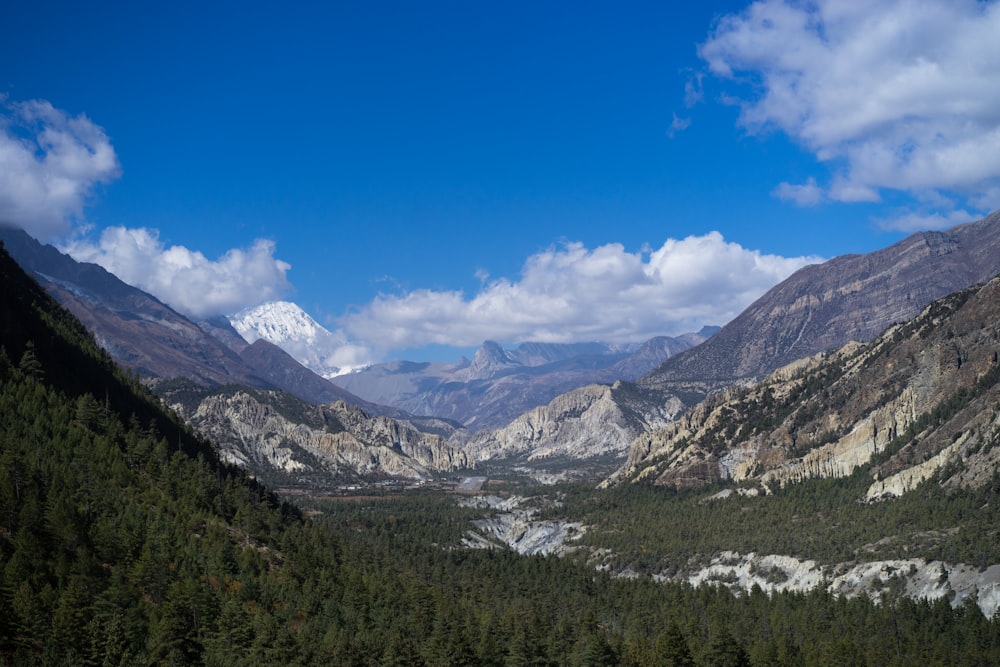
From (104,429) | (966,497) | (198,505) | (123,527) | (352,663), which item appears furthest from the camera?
(966,497)

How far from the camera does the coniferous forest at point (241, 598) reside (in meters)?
92.1

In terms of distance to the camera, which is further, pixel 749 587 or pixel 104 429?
pixel 749 587

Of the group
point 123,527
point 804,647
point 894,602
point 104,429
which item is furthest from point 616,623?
point 104,429

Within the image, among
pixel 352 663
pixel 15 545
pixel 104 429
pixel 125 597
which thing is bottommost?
pixel 352 663

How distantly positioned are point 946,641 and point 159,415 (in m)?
169

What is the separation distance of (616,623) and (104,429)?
100522 mm

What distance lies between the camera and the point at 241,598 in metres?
108

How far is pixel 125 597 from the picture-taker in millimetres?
94750

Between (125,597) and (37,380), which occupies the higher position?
(37,380)

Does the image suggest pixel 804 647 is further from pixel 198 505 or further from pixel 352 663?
pixel 198 505

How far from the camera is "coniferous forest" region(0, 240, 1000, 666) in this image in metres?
92.1

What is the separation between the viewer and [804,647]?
4786 inches

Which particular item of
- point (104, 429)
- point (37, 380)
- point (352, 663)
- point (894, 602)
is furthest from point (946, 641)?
point (37, 380)

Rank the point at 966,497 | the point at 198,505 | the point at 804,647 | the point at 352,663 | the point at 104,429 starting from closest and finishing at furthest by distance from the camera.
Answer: the point at 352,663
the point at 804,647
the point at 198,505
the point at 104,429
the point at 966,497
